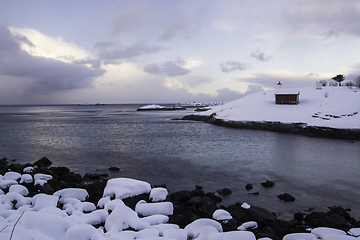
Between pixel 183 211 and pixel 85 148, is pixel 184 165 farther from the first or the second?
pixel 85 148

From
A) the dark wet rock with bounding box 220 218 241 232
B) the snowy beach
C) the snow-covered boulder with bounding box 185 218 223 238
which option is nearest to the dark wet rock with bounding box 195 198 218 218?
the dark wet rock with bounding box 220 218 241 232

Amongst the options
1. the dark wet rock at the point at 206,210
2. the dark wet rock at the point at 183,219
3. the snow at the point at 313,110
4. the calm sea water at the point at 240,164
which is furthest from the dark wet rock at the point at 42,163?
the snow at the point at 313,110

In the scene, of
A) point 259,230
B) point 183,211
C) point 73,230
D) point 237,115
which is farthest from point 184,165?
point 237,115

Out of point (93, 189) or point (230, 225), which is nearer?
point (230, 225)

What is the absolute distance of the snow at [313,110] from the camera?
Result: 3216 cm

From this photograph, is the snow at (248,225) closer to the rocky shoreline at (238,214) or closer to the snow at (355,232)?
the rocky shoreline at (238,214)

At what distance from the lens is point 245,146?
2278 cm

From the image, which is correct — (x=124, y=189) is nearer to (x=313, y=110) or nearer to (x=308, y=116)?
(x=308, y=116)

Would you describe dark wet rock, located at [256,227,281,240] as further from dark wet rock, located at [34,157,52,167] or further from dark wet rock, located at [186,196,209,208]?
dark wet rock, located at [34,157,52,167]

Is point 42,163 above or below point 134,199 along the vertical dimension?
below

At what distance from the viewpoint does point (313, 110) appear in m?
38.2

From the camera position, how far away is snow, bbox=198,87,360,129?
3216cm

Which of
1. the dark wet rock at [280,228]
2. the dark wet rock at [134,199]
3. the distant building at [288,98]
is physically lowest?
the dark wet rock at [280,228]

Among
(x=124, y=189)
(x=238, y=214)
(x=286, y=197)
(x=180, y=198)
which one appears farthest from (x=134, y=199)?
(x=286, y=197)
